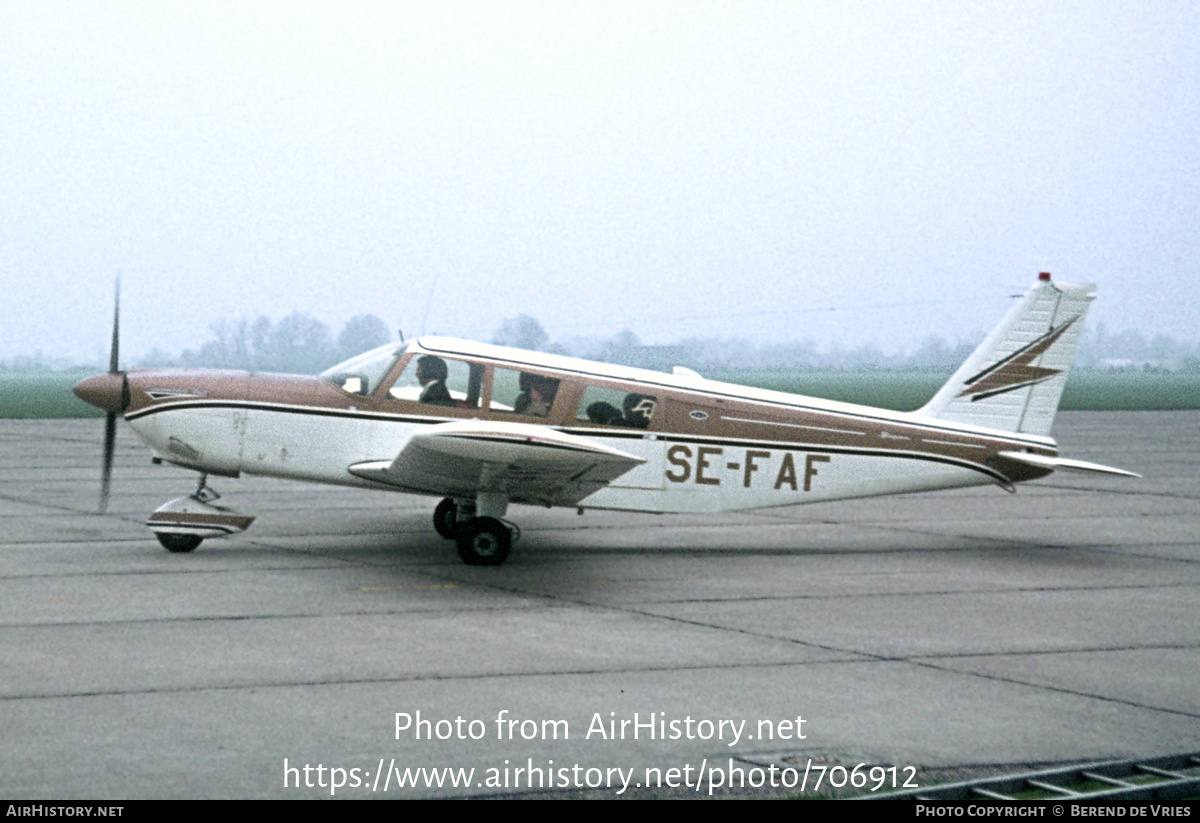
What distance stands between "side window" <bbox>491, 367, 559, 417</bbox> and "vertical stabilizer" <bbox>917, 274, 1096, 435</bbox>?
4059 mm

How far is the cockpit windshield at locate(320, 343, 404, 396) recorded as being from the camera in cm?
1288

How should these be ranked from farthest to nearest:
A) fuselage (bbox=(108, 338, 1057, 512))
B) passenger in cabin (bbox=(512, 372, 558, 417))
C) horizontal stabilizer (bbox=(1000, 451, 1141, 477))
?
horizontal stabilizer (bbox=(1000, 451, 1141, 477))
passenger in cabin (bbox=(512, 372, 558, 417))
fuselage (bbox=(108, 338, 1057, 512))

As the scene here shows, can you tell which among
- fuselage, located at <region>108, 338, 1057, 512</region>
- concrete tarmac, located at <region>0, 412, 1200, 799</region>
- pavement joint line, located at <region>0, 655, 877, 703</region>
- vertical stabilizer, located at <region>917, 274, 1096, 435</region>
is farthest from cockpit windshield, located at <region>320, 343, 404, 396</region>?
vertical stabilizer, located at <region>917, 274, 1096, 435</region>

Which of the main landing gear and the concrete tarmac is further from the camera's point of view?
the main landing gear

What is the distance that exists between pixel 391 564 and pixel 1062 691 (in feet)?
21.3

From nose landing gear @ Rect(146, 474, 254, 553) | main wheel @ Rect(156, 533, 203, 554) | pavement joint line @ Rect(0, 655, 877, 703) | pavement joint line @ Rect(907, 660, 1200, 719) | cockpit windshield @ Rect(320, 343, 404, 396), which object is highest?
cockpit windshield @ Rect(320, 343, 404, 396)

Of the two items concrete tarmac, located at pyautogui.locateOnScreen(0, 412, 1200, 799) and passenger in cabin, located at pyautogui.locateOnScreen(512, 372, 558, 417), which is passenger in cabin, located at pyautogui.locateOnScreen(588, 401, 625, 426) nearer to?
passenger in cabin, located at pyautogui.locateOnScreen(512, 372, 558, 417)

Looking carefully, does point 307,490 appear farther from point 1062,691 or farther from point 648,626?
point 1062,691

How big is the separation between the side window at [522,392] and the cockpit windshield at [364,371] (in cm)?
100

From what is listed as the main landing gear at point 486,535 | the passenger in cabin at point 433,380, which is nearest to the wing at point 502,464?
the main landing gear at point 486,535

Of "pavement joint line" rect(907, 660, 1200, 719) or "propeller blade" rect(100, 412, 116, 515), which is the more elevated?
"pavement joint line" rect(907, 660, 1200, 719)

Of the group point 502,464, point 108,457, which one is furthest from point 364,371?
point 108,457

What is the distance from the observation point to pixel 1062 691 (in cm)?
782
